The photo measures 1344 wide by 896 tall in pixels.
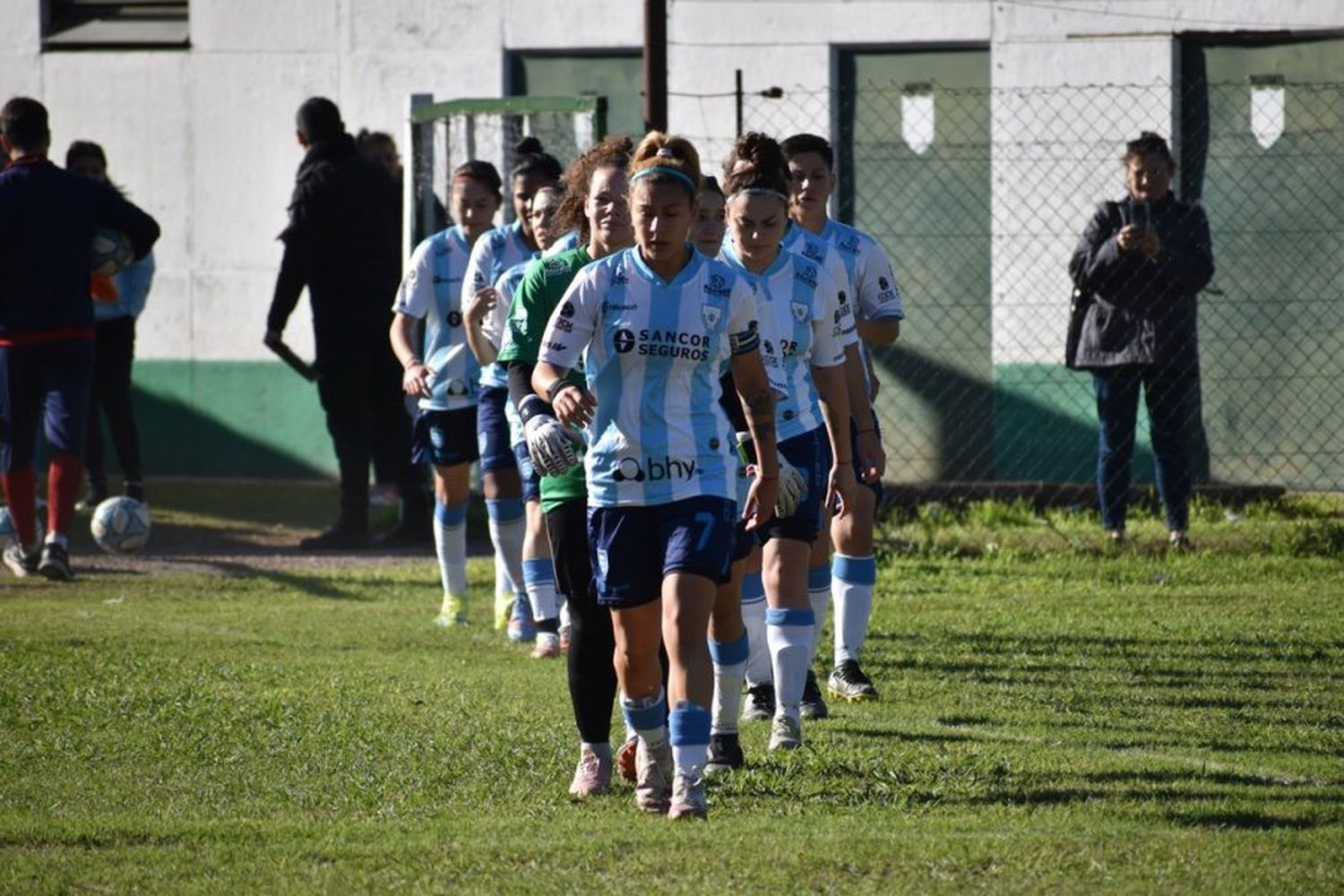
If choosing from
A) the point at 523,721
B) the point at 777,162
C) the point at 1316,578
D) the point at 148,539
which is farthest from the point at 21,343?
the point at 1316,578

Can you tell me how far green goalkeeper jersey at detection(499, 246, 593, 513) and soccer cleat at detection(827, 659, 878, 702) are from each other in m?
2.13

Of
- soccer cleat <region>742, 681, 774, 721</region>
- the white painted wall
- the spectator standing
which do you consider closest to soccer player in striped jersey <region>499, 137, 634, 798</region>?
soccer cleat <region>742, 681, 774, 721</region>

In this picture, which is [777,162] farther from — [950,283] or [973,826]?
[950,283]

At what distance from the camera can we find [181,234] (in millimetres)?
17281

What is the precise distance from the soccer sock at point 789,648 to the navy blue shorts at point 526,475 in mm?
1566

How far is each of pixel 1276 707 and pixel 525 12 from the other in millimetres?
9436

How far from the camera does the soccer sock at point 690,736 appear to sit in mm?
6254

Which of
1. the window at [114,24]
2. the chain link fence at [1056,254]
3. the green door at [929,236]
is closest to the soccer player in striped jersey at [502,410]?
the chain link fence at [1056,254]

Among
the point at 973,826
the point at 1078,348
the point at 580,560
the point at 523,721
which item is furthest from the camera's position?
the point at 1078,348

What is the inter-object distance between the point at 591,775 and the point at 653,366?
1.23 m

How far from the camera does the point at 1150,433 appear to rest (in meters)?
12.6

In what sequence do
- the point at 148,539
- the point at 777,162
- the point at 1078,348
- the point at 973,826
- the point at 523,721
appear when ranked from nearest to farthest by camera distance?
the point at 973,826
the point at 777,162
the point at 523,721
the point at 1078,348
the point at 148,539

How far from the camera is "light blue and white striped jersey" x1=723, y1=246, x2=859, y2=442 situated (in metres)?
7.56

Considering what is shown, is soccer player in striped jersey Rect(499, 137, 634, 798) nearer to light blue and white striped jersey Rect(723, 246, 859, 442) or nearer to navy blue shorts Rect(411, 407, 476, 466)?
light blue and white striped jersey Rect(723, 246, 859, 442)
